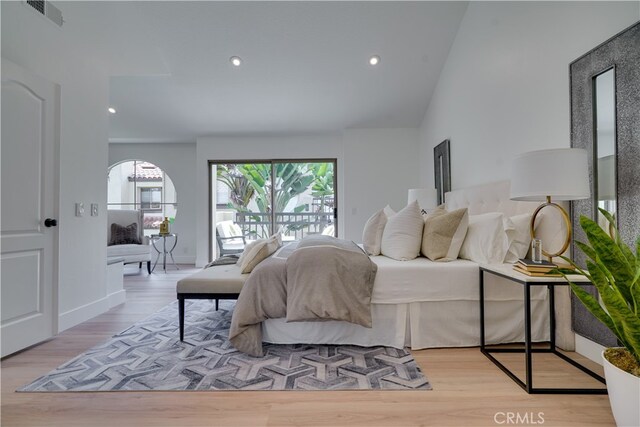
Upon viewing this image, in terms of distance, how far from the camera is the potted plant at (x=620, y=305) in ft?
3.80

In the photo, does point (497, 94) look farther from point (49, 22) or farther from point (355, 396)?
point (49, 22)

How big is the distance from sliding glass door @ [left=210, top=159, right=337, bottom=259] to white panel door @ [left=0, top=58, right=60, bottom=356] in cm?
332

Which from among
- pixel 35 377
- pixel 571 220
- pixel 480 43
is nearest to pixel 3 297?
pixel 35 377

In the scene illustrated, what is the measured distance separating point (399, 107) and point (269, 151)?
2.41 metres

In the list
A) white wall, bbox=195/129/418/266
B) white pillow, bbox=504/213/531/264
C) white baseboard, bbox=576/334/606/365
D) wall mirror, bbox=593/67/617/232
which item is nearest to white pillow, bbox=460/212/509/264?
white pillow, bbox=504/213/531/264

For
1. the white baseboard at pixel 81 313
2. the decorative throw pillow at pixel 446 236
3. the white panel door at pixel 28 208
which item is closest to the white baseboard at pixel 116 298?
the white baseboard at pixel 81 313

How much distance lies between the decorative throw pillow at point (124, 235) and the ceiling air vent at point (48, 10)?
3.07 m

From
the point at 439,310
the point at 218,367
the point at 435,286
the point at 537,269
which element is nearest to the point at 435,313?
the point at 439,310

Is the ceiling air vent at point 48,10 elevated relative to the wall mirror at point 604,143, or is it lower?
elevated

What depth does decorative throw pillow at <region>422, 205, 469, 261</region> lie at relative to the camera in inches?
89.3

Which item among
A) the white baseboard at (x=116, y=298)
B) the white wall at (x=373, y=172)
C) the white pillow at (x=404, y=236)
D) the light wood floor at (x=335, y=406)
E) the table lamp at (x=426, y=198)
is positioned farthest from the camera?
the white wall at (x=373, y=172)

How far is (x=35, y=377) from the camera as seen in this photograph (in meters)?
1.78

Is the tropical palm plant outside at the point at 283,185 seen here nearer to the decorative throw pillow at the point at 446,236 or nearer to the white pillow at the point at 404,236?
the white pillow at the point at 404,236

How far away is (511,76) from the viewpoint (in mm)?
2629
